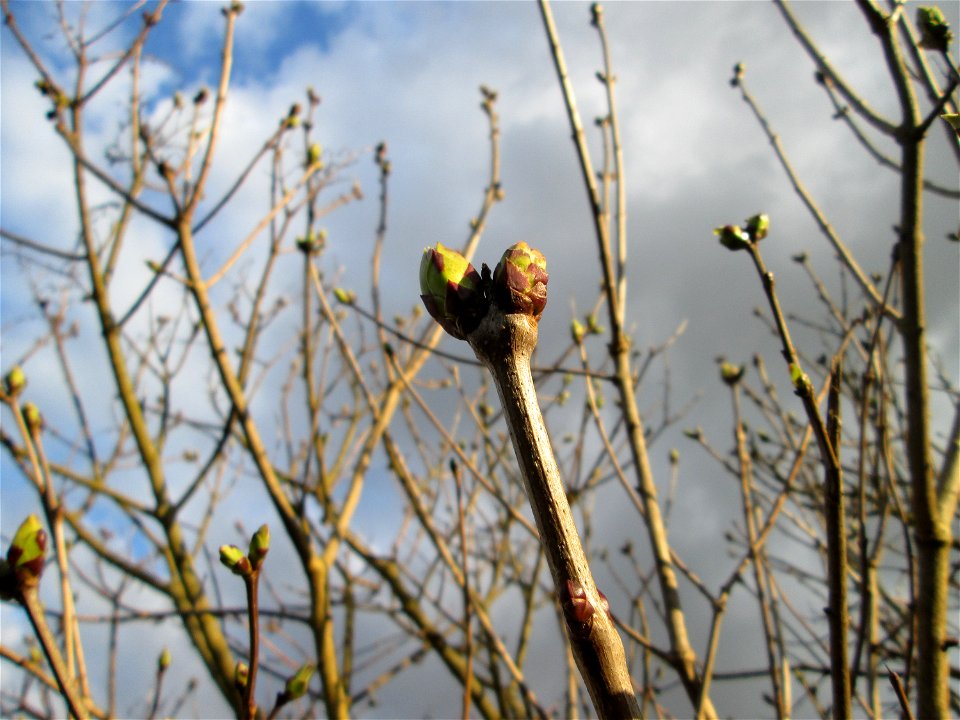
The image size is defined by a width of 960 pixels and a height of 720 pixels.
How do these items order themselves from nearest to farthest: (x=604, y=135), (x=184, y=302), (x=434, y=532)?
(x=434, y=532), (x=604, y=135), (x=184, y=302)

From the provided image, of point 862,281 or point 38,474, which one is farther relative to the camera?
point 862,281

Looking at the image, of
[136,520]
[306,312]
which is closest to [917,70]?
[306,312]

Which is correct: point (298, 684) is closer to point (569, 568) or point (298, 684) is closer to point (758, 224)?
point (569, 568)

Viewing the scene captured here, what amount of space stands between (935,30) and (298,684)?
184cm

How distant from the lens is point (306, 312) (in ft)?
9.07

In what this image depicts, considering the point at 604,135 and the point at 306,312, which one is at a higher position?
the point at 604,135

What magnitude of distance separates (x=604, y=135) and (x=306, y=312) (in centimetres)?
139

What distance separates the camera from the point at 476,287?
2.12 feet

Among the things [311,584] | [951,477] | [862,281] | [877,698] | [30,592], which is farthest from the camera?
[311,584]

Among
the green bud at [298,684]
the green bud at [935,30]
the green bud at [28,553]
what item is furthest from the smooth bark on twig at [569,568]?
the green bud at [935,30]

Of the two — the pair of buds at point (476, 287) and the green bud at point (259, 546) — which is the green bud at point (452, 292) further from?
the green bud at point (259, 546)

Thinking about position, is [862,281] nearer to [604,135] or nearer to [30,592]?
[604,135]

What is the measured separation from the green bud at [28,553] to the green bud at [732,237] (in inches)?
41.6

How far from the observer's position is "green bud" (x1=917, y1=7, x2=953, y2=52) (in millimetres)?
1480
